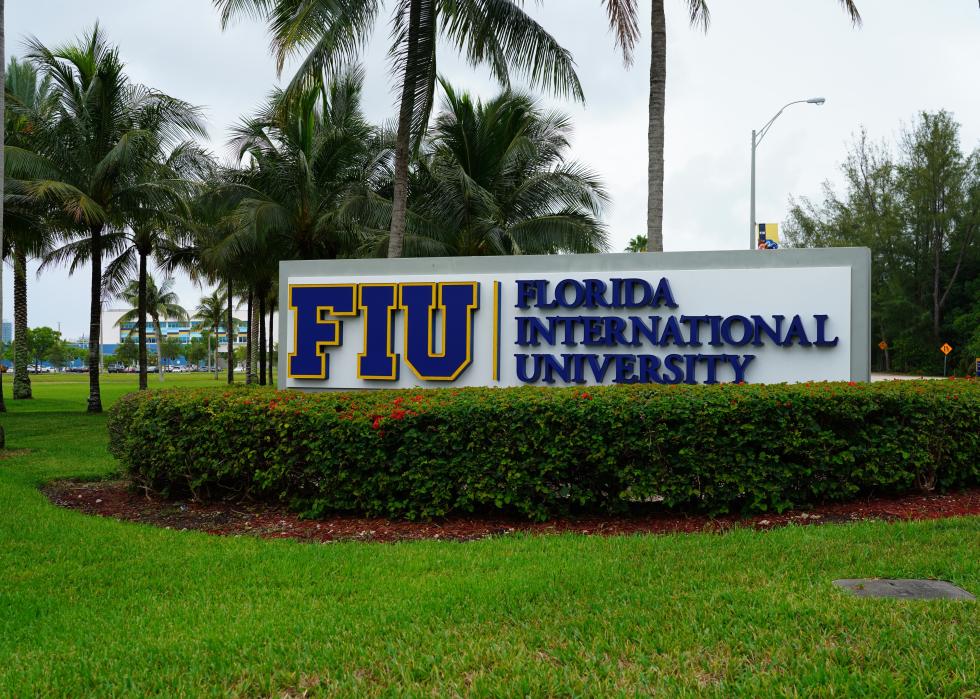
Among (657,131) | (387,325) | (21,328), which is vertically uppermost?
(657,131)

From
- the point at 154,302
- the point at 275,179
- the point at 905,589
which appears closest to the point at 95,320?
the point at 275,179

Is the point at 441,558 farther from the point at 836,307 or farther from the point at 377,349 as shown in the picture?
the point at 836,307

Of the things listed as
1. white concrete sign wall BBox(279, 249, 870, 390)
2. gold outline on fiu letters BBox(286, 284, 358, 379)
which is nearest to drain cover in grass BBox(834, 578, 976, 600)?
white concrete sign wall BBox(279, 249, 870, 390)

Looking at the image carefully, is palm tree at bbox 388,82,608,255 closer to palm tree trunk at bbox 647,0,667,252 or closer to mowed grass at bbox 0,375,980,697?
palm tree trunk at bbox 647,0,667,252

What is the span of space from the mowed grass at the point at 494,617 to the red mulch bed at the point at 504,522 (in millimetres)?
467

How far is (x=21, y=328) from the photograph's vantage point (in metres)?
27.0

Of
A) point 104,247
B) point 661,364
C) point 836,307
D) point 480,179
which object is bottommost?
point 661,364

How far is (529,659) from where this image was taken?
139 inches

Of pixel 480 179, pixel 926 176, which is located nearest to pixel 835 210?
pixel 926 176

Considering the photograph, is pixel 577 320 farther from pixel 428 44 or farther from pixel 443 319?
pixel 428 44

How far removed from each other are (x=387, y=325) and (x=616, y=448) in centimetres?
458

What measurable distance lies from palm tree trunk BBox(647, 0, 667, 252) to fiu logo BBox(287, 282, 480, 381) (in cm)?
332

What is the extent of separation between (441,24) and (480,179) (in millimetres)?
9050

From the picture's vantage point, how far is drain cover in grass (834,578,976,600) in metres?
4.23
